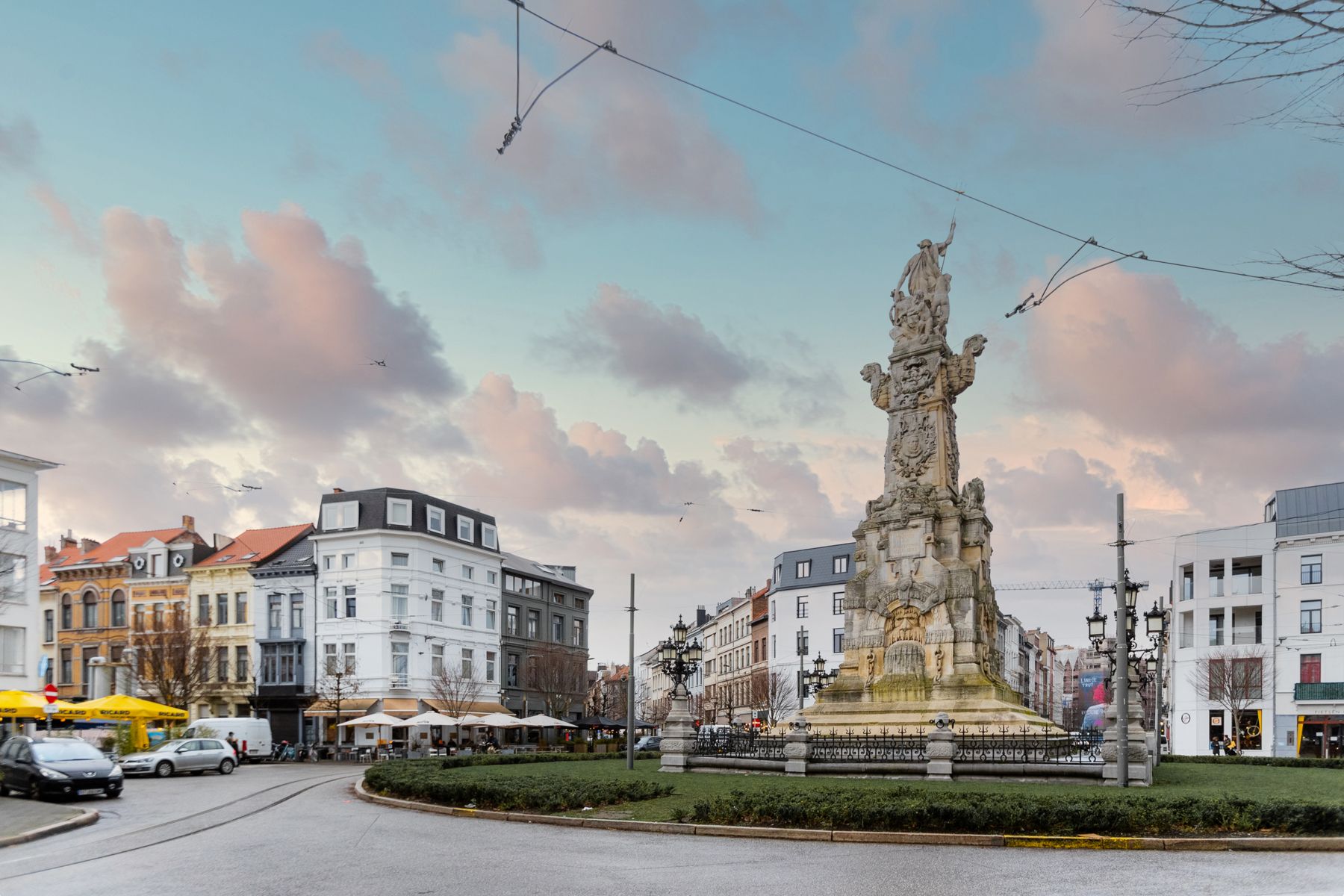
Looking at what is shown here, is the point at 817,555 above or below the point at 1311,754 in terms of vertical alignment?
above

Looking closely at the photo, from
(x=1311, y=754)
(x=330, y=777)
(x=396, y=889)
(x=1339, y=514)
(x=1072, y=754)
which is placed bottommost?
(x=1311, y=754)

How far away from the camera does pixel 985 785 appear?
23219 mm

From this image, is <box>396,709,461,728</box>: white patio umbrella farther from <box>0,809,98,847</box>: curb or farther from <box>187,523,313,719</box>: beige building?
<box>0,809,98,847</box>: curb

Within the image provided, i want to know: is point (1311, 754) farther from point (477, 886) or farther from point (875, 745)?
point (477, 886)

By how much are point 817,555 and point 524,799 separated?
7803 centimetres

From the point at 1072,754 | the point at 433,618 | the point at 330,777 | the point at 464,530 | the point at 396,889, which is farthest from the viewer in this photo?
the point at 464,530

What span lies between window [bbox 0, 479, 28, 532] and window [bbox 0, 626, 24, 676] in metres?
4.46

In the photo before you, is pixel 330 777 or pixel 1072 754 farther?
pixel 330 777

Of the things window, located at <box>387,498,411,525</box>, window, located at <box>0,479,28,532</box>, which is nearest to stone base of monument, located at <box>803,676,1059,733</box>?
window, located at <box>0,479,28,532</box>

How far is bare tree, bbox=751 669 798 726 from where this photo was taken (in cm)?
8875

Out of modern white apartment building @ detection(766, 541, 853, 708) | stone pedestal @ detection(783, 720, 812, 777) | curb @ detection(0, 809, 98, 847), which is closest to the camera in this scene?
curb @ detection(0, 809, 98, 847)

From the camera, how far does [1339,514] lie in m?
65.1

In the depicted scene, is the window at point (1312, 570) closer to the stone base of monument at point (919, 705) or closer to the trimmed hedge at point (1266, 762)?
the trimmed hedge at point (1266, 762)

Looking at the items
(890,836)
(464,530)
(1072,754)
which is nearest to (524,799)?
(890,836)
